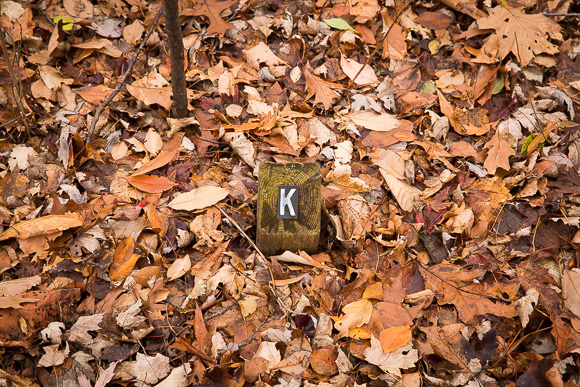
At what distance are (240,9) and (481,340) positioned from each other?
2611 mm

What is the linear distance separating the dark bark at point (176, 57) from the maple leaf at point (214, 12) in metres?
0.69

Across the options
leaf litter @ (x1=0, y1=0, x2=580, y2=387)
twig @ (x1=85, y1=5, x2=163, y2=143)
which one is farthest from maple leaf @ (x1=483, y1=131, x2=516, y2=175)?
twig @ (x1=85, y1=5, x2=163, y2=143)

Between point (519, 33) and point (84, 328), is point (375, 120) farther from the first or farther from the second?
point (84, 328)

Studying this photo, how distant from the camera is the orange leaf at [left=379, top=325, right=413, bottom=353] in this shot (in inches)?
70.6

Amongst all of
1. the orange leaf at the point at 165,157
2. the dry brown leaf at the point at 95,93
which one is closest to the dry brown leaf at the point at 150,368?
the orange leaf at the point at 165,157

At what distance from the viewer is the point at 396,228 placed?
7.12 ft

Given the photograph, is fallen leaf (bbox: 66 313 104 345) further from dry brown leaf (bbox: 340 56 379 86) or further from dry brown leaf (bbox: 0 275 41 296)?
dry brown leaf (bbox: 340 56 379 86)

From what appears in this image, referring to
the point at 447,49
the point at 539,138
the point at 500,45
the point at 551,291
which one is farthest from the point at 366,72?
the point at 551,291

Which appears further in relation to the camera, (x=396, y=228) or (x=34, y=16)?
(x=34, y=16)

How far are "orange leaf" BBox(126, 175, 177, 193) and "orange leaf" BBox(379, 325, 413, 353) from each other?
4.38 ft

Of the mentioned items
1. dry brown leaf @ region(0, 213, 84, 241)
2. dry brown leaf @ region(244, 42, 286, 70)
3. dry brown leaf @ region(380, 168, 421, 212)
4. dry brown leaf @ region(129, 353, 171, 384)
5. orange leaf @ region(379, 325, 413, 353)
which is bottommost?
dry brown leaf @ region(129, 353, 171, 384)

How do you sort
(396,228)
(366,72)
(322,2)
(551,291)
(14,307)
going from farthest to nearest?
(322,2) → (366,72) → (396,228) → (551,291) → (14,307)

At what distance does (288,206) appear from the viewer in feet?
6.44

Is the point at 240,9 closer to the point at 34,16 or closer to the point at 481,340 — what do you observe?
the point at 34,16
